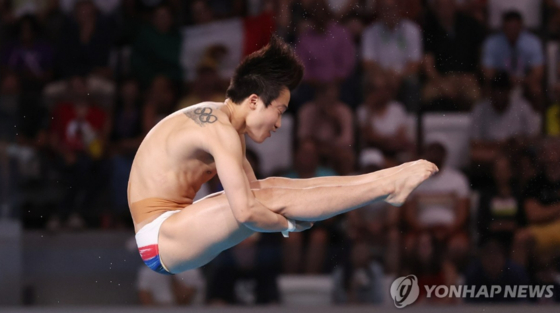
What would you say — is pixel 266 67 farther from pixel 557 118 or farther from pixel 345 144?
pixel 557 118

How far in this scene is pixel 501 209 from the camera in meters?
5.18

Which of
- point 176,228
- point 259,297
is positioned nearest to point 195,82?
point 259,297

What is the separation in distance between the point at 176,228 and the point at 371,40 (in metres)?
3.14

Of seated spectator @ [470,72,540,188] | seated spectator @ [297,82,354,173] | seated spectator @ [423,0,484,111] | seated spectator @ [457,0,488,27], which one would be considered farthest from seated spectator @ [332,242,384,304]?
seated spectator @ [457,0,488,27]

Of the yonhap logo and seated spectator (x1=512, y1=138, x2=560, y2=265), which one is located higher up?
seated spectator (x1=512, y1=138, x2=560, y2=265)

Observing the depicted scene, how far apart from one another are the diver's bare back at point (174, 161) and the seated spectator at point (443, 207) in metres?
2.27

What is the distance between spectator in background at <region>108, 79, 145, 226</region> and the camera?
209 inches

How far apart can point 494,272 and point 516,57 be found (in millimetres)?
1888

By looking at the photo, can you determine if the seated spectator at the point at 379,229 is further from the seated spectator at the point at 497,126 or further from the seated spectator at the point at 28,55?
the seated spectator at the point at 28,55

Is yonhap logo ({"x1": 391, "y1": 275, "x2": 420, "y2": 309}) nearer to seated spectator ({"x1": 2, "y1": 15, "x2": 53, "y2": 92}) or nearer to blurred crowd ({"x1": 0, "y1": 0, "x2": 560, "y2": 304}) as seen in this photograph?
blurred crowd ({"x1": 0, "y1": 0, "x2": 560, "y2": 304})

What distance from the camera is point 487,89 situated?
566 centimetres

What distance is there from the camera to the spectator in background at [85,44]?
19.7 feet

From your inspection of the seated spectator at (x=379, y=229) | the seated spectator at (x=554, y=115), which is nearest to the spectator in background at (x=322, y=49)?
the seated spectator at (x=379, y=229)

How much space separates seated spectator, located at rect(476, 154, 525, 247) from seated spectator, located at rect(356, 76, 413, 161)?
2.24 ft
